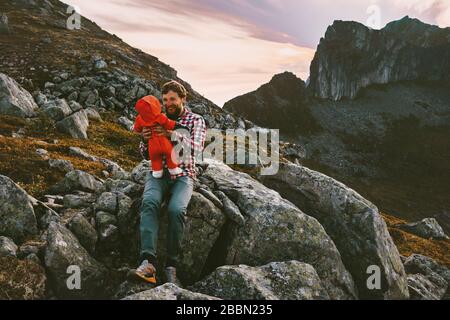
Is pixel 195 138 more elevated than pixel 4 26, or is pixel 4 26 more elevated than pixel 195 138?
pixel 4 26

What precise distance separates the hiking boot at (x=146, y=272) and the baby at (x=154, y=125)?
238 cm

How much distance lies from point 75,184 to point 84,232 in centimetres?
562

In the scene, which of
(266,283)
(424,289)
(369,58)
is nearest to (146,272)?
(266,283)

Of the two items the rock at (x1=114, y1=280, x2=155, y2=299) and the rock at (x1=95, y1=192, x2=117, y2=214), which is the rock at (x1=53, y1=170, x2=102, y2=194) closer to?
the rock at (x1=95, y1=192, x2=117, y2=214)

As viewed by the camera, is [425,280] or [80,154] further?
[80,154]

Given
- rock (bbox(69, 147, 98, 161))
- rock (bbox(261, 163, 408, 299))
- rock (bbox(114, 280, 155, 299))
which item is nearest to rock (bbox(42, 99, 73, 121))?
rock (bbox(69, 147, 98, 161))

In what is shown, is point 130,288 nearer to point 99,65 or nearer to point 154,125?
point 154,125

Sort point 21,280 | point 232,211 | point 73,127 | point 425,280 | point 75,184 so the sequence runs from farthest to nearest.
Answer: point 73,127
point 425,280
point 75,184
point 232,211
point 21,280

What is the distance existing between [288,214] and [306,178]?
11.4ft

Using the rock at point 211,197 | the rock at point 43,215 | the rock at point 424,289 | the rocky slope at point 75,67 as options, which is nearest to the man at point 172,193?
the rock at point 211,197

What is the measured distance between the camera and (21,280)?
26.7 feet

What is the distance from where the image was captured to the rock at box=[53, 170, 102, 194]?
49.1 ft

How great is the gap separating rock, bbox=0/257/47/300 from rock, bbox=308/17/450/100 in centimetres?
18122
